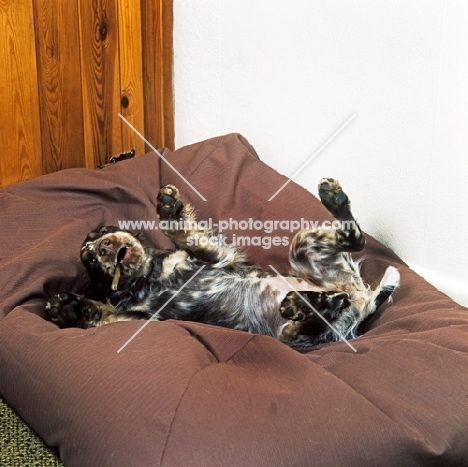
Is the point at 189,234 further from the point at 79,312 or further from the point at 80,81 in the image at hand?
the point at 80,81

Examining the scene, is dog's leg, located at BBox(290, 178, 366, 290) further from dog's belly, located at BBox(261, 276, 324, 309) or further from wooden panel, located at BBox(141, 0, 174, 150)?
wooden panel, located at BBox(141, 0, 174, 150)

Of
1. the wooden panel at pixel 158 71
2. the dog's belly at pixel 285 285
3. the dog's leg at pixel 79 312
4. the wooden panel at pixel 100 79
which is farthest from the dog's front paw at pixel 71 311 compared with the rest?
the wooden panel at pixel 158 71

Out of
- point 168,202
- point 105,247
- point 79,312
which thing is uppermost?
point 168,202

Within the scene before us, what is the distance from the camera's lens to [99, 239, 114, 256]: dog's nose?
1853 millimetres

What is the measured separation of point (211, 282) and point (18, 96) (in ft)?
3.37

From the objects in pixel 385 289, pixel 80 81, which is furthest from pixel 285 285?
pixel 80 81

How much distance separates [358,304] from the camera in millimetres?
1809

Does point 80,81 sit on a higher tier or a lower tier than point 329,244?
higher

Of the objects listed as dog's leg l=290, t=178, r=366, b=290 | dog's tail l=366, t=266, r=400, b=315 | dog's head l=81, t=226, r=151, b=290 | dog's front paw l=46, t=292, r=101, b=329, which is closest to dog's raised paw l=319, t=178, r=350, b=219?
dog's leg l=290, t=178, r=366, b=290

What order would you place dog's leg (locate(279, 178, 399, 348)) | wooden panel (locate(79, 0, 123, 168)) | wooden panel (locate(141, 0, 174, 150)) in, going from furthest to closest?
wooden panel (locate(141, 0, 174, 150)), wooden panel (locate(79, 0, 123, 168)), dog's leg (locate(279, 178, 399, 348))

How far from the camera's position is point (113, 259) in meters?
1.87

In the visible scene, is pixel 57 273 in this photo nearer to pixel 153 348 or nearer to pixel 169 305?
pixel 169 305

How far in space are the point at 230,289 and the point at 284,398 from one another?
0.60 meters

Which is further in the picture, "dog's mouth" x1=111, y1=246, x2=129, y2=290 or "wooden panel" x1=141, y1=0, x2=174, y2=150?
"wooden panel" x1=141, y1=0, x2=174, y2=150
